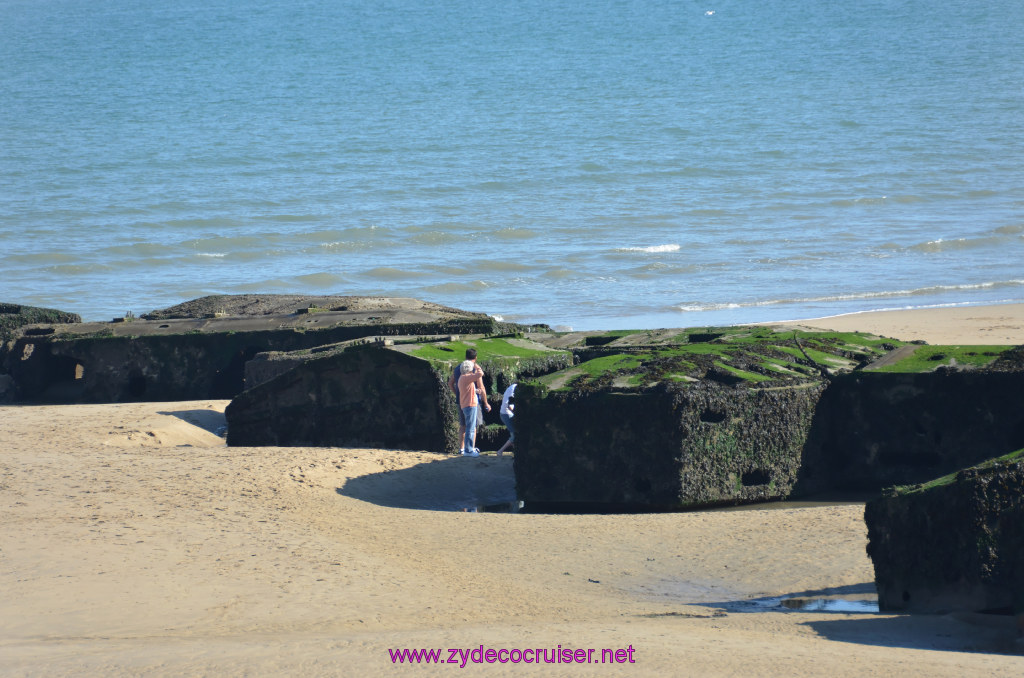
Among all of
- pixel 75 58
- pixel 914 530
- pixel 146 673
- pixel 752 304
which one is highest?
pixel 75 58

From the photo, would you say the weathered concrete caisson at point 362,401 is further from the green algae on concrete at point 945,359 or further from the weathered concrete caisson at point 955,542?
the weathered concrete caisson at point 955,542

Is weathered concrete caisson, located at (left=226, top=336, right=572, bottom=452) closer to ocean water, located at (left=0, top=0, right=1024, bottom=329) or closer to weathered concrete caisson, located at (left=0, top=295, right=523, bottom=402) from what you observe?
weathered concrete caisson, located at (left=0, top=295, right=523, bottom=402)

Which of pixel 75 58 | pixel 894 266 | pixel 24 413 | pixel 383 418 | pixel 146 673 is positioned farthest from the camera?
pixel 75 58

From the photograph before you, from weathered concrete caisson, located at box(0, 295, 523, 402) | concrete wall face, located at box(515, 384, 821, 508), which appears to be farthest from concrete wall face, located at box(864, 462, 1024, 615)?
weathered concrete caisson, located at box(0, 295, 523, 402)

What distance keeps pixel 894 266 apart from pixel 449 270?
33.0 feet

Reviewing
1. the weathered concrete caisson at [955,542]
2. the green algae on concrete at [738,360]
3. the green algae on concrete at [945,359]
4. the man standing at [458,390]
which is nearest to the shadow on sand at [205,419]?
the man standing at [458,390]

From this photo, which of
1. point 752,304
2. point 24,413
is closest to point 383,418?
point 24,413

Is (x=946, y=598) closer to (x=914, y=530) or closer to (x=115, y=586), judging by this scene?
Answer: (x=914, y=530)

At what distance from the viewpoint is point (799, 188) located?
3791 centimetres

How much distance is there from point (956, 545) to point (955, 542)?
16 millimetres

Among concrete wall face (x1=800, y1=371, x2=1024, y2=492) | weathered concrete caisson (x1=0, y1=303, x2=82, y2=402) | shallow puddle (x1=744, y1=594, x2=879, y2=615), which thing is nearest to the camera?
shallow puddle (x1=744, y1=594, x2=879, y2=615)

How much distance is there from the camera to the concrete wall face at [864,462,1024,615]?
5.84 meters

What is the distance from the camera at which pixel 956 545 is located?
19.5 feet

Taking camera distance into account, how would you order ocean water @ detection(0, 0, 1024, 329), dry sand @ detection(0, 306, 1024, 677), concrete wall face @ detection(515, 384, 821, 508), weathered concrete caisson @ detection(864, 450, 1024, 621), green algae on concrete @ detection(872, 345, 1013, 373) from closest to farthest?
1. dry sand @ detection(0, 306, 1024, 677)
2. weathered concrete caisson @ detection(864, 450, 1024, 621)
3. concrete wall face @ detection(515, 384, 821, 508)
4. green algae on concrete @ detection(872, 345, 1013, 373)
5. ocean water @ detection(0, 0, 1024, 329)
